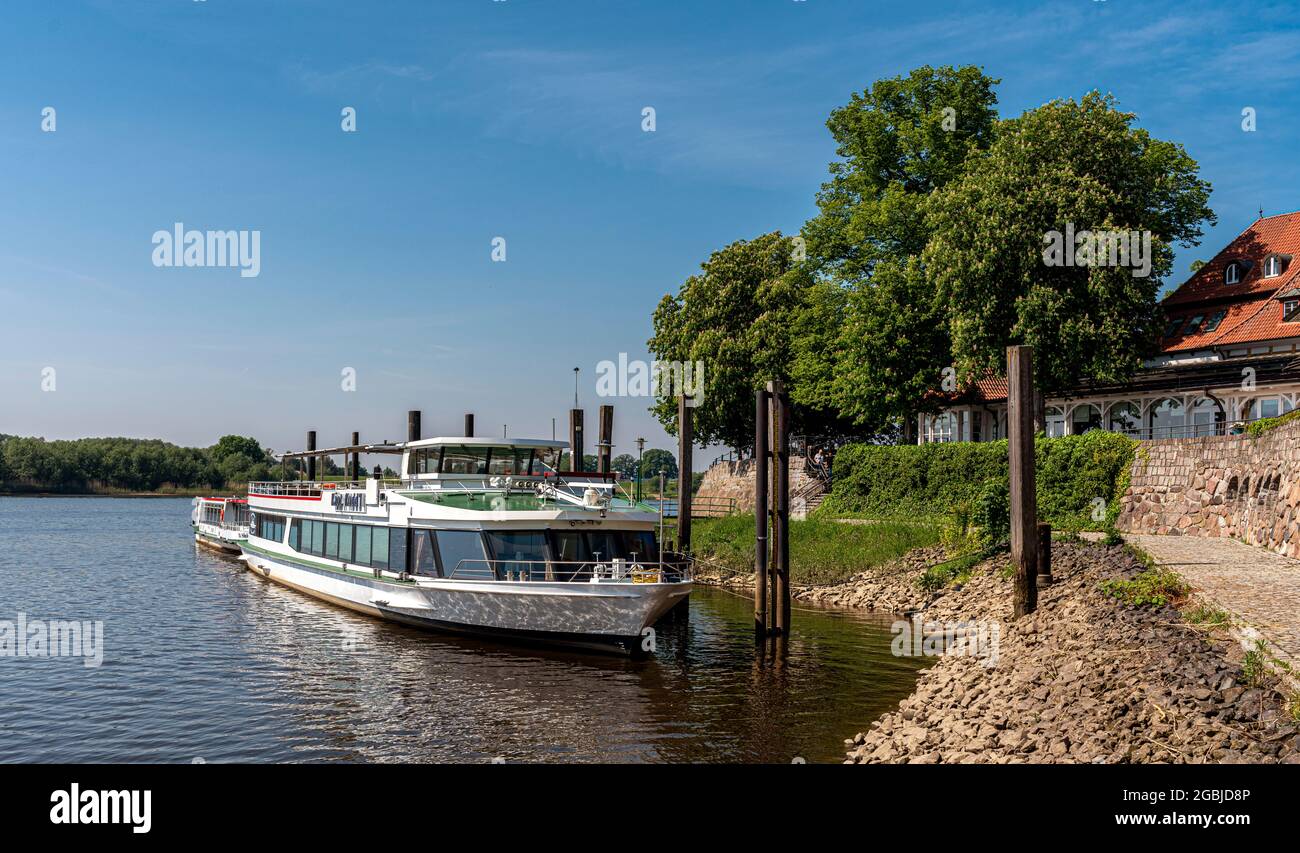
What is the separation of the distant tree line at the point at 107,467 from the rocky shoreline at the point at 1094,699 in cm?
13534

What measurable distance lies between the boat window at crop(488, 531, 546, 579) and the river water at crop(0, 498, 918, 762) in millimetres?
1923

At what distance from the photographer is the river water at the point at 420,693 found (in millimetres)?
15203

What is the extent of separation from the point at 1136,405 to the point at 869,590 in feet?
A: 61.6

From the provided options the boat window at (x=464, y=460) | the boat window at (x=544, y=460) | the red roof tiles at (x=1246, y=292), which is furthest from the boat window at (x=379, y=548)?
the red roof tiles at (x=1246, y=292)

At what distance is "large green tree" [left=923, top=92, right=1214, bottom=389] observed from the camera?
34125mm

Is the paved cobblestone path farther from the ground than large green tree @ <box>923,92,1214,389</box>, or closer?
closer

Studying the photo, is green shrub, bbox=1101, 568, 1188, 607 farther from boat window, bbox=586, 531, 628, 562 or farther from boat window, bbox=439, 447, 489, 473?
boat window, bbox=439, 447, 489, 473

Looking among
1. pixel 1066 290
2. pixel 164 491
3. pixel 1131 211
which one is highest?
pixel 1131 211

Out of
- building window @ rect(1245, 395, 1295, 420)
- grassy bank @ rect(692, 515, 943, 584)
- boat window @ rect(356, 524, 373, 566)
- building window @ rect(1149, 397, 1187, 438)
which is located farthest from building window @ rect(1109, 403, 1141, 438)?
boat window @ rect(356, 524, 373, 566)

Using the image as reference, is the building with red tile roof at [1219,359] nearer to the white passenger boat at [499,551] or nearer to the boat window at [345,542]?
the white passenger boat at [499,551]

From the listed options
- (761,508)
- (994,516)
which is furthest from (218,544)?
(994,516)

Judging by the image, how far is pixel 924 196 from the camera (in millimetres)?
41719
